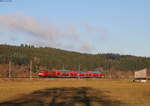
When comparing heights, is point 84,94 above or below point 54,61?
below

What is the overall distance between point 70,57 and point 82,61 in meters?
13.6

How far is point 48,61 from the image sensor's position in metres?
160

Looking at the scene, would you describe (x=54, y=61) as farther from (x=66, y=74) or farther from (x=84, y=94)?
(x=84, y=94)

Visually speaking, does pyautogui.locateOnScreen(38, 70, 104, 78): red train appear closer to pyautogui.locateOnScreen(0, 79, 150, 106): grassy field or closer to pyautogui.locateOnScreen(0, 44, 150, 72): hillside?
pyautogui.locateOnScreen(0, 79, 150, 106): grassy field

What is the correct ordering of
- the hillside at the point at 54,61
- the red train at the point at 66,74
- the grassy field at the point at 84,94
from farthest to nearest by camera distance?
1. the hillside at the point at 54,61
2. the red train at the point at 66,74
3. the grassy field at the point at 84,94

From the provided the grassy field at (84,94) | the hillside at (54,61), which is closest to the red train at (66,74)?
the grassy field at (84,94)

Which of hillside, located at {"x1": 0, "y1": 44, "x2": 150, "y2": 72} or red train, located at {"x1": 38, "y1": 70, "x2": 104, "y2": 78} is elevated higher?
hillside, located at {"x1": 0, "y1": 44, "x2": 150, "y2": 72}

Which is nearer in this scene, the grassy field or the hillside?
the grassy field

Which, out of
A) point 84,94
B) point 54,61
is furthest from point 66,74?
point 54,61

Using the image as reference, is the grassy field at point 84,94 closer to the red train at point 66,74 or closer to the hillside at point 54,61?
the red train at point 66,74

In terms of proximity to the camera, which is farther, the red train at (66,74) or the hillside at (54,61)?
the hillside at (54,61)

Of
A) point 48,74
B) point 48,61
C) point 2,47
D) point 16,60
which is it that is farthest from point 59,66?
point 48,74

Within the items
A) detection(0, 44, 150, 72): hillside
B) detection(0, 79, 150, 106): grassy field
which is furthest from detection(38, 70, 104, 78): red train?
detection(0, 44, 150, 72): hillside

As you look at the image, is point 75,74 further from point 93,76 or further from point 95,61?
point 95,61
